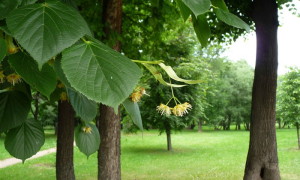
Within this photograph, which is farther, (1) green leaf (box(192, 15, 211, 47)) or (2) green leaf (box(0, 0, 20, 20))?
(1) green leaf (box(192, 15, 211, 47))

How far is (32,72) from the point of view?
57cm

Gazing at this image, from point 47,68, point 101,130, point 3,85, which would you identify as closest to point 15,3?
point 47,68

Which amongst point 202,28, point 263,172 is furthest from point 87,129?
point 263,172

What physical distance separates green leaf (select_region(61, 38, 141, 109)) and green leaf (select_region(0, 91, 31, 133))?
39 cm

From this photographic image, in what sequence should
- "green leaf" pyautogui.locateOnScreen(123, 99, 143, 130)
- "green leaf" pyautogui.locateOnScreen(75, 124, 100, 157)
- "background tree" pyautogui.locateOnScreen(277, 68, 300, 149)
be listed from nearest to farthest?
"green leaf" pyautogui.locateOnScreen(123, 99, 143, 130) → "green leaf" pyautogui.locateOnScreen(75, 124, 100, 157) → "background tree" pyautogui.locateOnScreen(277, 68, 300, 149)

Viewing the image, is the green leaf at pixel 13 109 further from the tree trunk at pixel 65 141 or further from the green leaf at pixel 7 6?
the tree trunk at pixel 65 141

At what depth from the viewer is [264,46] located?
6410 millimetres

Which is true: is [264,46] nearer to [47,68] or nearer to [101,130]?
[101,130]

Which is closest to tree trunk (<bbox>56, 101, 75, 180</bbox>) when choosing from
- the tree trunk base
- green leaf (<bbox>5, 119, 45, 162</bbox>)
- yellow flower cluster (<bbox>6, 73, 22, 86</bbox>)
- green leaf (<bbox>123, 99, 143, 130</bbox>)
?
the tree trunk base

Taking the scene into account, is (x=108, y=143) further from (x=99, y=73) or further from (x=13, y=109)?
(x=99, y=73)

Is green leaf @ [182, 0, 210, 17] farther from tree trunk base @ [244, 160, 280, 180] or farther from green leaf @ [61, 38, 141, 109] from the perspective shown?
tree trunk base @ [244, 160, 280, 180]

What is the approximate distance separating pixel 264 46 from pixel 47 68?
6349mm

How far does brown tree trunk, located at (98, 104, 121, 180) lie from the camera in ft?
14.3

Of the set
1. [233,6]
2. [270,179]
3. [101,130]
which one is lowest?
[270,179]
